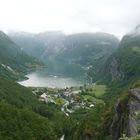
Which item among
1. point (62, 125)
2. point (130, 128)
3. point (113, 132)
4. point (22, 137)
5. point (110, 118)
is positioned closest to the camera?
point (130, 128)

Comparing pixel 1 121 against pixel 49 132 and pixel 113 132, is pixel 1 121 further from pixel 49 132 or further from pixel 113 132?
pixel 113 132

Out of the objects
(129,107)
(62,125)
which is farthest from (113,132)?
(62,125)

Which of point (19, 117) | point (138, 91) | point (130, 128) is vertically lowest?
point (130, 128)

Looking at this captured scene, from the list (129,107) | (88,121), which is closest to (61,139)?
(88,121)

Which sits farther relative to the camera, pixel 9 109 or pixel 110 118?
pixel 9 109

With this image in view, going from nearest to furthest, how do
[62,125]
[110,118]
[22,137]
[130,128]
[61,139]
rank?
[130,128], [110,118], [22,137], [61,139], [62,125]

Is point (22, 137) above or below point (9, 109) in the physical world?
below
